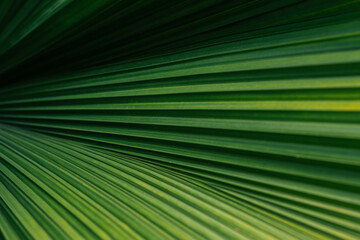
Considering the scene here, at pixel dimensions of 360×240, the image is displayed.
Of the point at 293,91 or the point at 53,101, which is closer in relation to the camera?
the point at 293,91

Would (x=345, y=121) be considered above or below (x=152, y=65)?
below

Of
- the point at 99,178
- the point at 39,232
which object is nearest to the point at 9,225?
the point at 39,232

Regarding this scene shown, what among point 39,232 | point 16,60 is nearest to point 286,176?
point 39,232

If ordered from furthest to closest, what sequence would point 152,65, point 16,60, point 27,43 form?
1. point 16,60
2. point 27,43
3. point 152,65

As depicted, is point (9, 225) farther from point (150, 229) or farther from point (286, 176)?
point (286, 176)

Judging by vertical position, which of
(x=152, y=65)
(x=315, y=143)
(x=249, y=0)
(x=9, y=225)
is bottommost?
(x=9, y=225)

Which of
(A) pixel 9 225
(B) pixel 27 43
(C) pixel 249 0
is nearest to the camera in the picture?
(A) pixel 9 225
